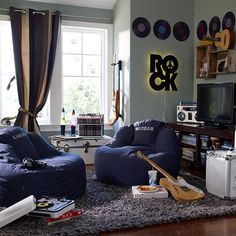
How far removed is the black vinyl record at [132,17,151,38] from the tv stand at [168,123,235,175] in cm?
143

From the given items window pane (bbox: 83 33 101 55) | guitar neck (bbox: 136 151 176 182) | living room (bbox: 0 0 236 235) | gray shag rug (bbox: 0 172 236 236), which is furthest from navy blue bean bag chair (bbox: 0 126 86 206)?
window pane (bbox: 83 33 101 55)

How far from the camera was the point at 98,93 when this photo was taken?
579 cm

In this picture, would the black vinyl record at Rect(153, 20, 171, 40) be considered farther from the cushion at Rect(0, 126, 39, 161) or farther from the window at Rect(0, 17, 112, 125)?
the cushion at Rect(0, 126, 39, 161)

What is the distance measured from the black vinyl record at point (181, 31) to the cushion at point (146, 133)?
6.01 ft

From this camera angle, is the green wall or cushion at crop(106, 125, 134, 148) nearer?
cushion at crop(106, 125, 134, 148)

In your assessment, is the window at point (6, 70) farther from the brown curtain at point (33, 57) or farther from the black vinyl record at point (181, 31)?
the black vinyl record at point (181, 31)

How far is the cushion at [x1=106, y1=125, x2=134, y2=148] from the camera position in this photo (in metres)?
4.29

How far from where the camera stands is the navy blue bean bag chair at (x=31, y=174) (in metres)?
2.91

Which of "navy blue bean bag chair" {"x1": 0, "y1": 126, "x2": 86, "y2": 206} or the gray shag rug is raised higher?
"navy blue bean bag chair" {"x1": 0, "y1": 126, "x2": 86, "y2": 206}

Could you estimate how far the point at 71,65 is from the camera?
561 cm

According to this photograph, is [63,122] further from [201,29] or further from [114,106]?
[201,29]

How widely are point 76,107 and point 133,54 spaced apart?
128 cm

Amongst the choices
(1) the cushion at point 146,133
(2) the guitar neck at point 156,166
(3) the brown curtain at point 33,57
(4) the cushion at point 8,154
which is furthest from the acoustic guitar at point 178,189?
(3) the brown curtain at point 33,57

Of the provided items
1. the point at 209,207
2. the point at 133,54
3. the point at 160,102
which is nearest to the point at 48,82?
the point at 133,54
